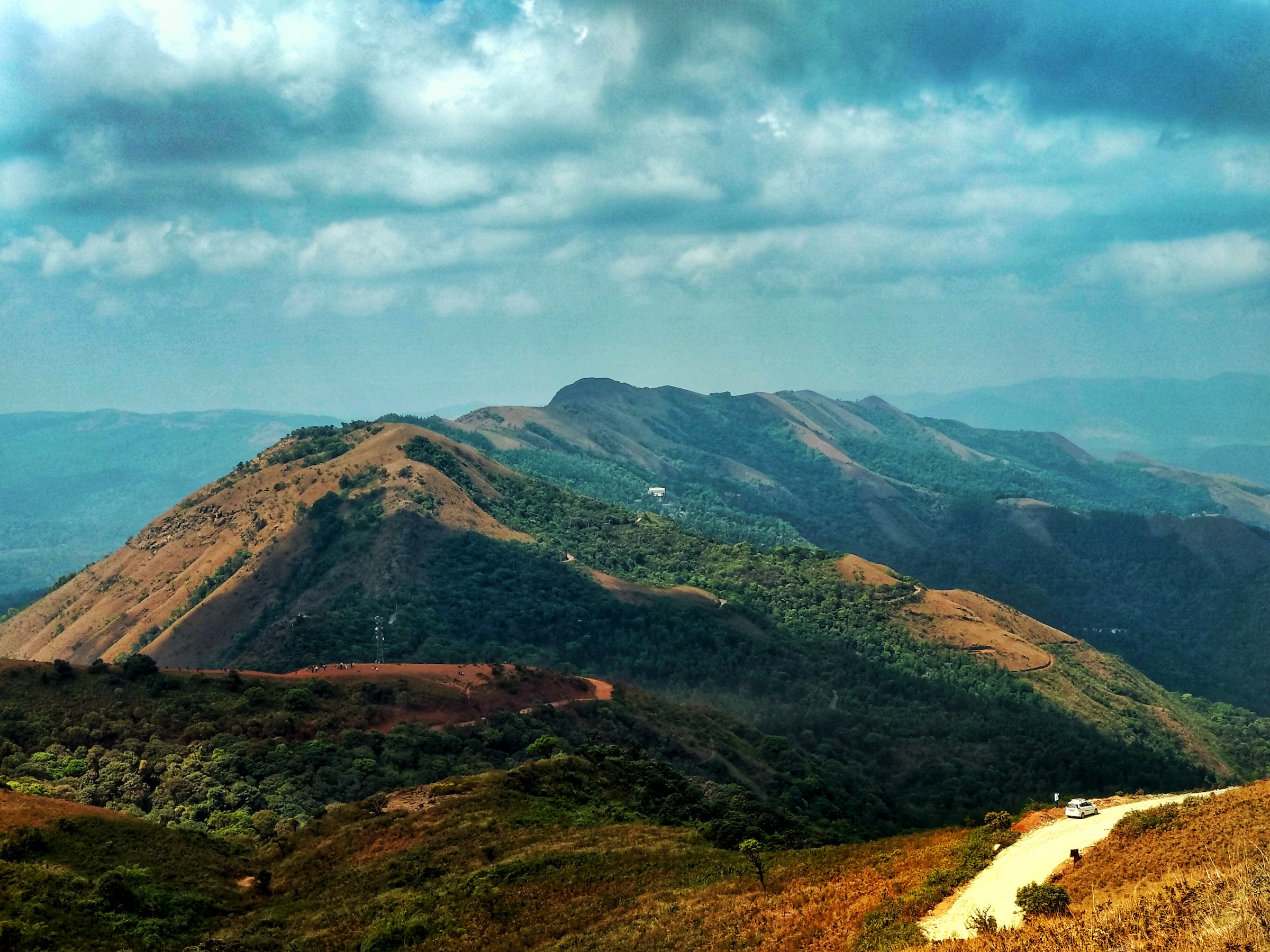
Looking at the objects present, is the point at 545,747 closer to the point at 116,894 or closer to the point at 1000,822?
the point at 116,894

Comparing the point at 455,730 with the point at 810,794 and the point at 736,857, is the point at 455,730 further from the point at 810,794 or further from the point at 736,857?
the point at 736,857

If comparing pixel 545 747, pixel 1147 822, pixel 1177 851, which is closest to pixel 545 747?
pixel 545 747

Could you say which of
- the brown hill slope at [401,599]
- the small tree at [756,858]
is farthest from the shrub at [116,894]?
the brown hill slope at [401,599]

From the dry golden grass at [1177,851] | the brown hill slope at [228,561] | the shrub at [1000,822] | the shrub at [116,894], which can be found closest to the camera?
the dry golden grass at [1177,851]

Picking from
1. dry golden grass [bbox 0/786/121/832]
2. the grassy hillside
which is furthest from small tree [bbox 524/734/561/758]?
dry golden grass [bbox 0/786/121/832]

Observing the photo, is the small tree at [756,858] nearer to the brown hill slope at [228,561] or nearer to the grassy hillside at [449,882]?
the grassy hillside at [449,882]

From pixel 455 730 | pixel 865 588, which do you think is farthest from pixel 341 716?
pixel 865 588
